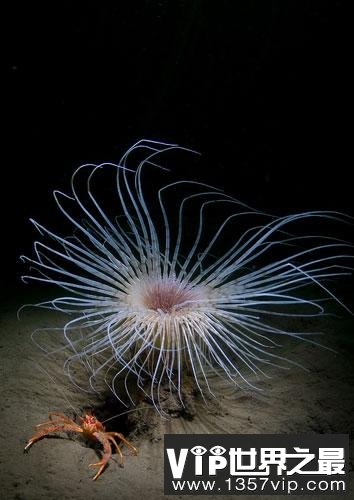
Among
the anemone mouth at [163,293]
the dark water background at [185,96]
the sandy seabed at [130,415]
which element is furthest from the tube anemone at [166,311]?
the dark water background at [185,96]

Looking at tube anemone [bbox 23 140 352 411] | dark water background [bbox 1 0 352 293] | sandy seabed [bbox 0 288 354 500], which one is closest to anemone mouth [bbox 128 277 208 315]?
tube anemone [bbox 23 140 352 411]

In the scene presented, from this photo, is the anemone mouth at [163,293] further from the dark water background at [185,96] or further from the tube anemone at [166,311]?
the dark water background at [185,96]

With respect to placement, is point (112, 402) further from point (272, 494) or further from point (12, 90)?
point (12, 90)

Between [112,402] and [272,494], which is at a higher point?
[112,402]

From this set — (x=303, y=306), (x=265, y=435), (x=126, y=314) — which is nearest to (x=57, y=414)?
(x=126, y=314)

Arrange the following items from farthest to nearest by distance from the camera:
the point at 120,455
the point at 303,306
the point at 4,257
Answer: the point at 4,257, the point at 303,306, the point at 120,455

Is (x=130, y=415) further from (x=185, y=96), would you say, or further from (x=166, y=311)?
(x=185, y=96)
